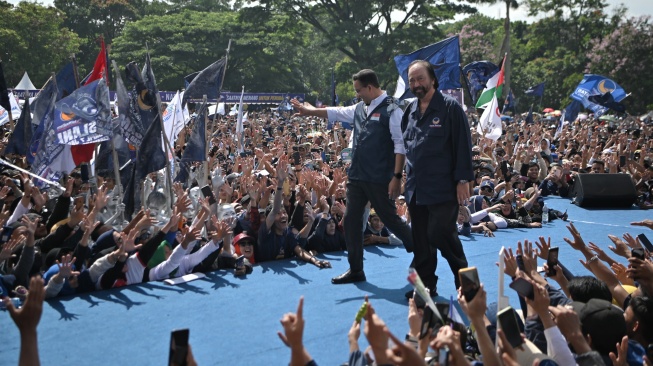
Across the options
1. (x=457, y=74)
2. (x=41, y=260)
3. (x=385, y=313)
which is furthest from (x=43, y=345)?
(x=457, y=74)

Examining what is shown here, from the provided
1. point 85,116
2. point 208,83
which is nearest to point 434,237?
point 85,116

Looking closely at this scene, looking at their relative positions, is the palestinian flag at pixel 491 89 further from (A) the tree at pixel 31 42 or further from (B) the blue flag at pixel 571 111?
(A) the tree at pixel 31 42

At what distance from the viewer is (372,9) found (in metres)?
47.6

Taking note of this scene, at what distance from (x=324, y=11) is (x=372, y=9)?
365 cm

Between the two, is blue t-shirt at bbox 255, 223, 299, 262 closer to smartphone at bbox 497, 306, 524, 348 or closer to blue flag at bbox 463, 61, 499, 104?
smartphone at bbox 497, 306, 524, 348

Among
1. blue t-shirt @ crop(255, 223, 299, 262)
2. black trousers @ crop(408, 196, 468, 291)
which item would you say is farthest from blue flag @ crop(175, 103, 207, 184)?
black trousers @ crop(408, 196, 468, 291)

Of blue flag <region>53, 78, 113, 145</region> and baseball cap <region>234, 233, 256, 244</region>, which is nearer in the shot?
baseball cap <region>234, 233, 256, 244</region>

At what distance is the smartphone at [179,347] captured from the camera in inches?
104

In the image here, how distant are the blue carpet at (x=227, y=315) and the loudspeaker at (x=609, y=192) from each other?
222 inches

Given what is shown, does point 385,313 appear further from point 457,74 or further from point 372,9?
point 372,9

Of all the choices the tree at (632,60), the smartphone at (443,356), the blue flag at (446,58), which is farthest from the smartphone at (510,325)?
the tree at (632,60)

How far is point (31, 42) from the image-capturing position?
46062 millimetres

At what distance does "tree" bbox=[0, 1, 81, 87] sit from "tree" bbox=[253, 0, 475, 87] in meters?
14.6

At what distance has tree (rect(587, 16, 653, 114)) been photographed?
3872 cm
